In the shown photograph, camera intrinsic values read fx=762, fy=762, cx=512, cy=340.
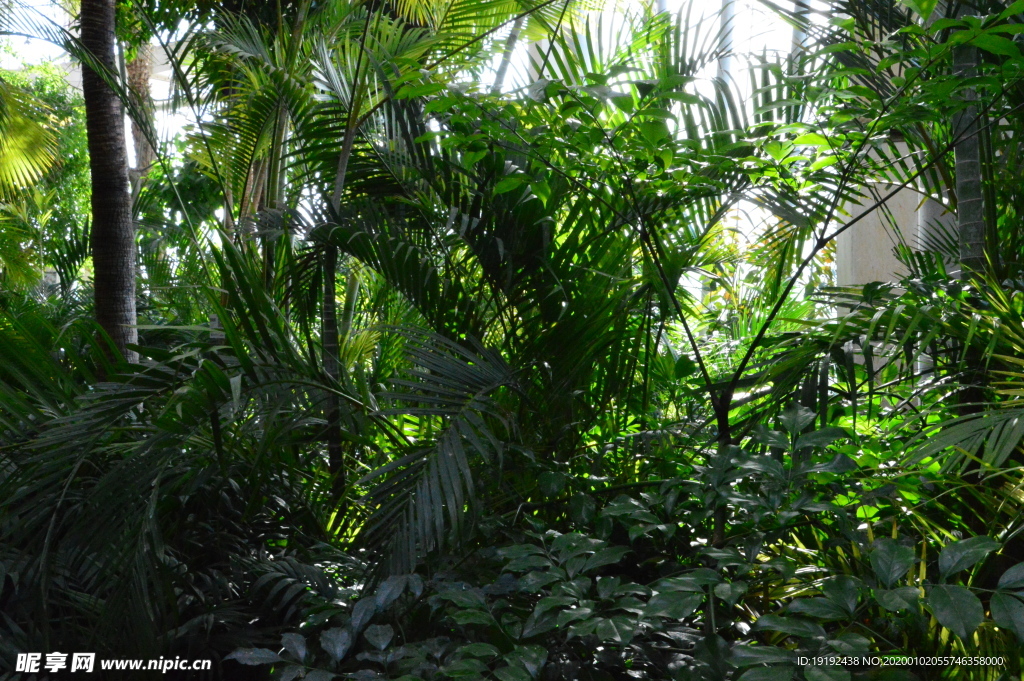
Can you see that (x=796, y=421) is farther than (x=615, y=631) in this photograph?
Yes

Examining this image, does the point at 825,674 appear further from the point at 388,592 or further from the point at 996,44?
the point at 996,44

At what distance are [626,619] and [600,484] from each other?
66 cm

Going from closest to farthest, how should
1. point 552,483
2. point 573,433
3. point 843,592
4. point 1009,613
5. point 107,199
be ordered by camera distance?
point 1009,613
point 843,592
point 552,483
point 573,433
point 107,199

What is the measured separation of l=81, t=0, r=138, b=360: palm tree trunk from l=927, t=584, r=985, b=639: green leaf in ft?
7.71

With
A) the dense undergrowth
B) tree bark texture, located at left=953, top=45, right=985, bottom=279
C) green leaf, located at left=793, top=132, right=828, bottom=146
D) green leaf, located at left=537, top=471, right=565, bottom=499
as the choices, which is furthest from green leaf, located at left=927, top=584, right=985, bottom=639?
tree bark texture, located at left=953, top=45, right=985, bottom=279

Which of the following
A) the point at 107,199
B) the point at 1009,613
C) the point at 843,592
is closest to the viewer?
the point at 1009,613

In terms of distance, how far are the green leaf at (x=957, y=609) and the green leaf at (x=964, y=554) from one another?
0.10 ft

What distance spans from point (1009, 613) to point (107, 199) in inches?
103

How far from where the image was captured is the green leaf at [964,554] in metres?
0.95

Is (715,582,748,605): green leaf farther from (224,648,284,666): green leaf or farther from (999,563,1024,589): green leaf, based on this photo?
(224,648,284,666): green leaf

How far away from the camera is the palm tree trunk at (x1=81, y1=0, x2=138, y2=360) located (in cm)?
249

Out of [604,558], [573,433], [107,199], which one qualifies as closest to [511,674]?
[604,558]

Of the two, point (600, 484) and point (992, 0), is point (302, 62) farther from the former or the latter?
point (992, 0)

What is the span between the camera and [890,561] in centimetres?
100
